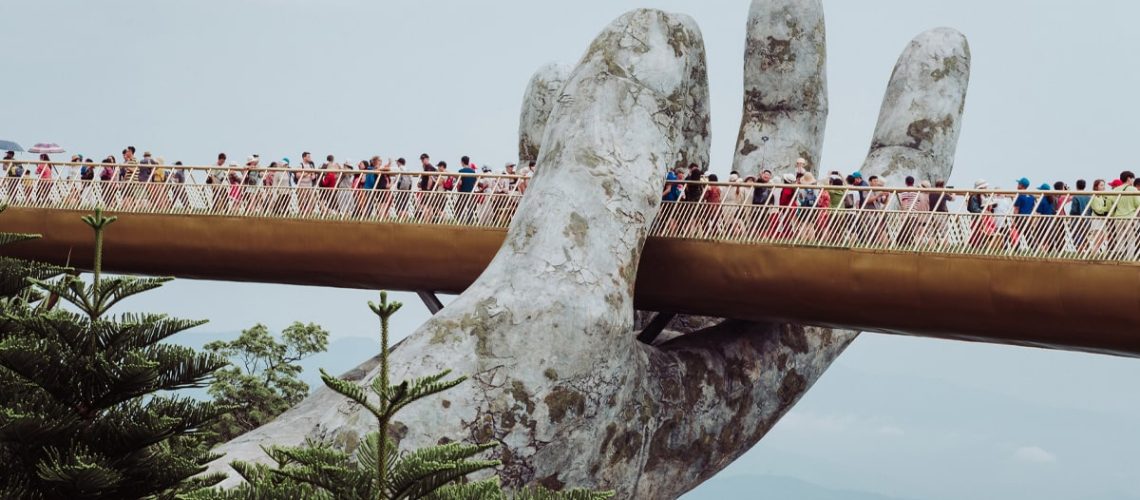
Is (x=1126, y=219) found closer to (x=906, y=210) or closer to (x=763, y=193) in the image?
(x=906, y=210)

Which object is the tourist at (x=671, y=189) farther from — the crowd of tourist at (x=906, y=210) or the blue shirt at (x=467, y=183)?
the blue shirt at (x=467, y=183)

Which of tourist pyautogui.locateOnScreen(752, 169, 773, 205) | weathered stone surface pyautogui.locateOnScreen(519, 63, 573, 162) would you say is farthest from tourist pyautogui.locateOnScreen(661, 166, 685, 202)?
weathered stone surface pyautogui.locateOnScreen(519, 63, 573, 162)

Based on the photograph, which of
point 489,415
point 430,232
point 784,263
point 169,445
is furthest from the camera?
point 430,232

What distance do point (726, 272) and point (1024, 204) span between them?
13.8 feet

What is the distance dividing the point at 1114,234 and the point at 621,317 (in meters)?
6.14

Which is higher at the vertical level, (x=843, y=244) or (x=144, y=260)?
(x=144, y=260)

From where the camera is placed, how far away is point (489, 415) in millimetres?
17438

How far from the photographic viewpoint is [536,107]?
29.4 metres

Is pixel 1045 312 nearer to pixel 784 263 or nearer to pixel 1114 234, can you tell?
pixel 1114 234

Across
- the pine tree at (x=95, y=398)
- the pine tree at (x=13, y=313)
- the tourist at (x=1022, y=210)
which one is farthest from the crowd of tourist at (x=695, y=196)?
the pine tree at (x=95, y=398)

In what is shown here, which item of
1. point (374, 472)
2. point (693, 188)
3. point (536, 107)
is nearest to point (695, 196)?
point (693, 188)

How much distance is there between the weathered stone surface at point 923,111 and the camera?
2694cm

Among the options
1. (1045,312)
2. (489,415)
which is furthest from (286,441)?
(1045,312)

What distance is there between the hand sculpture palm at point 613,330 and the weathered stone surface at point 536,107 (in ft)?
12.5
